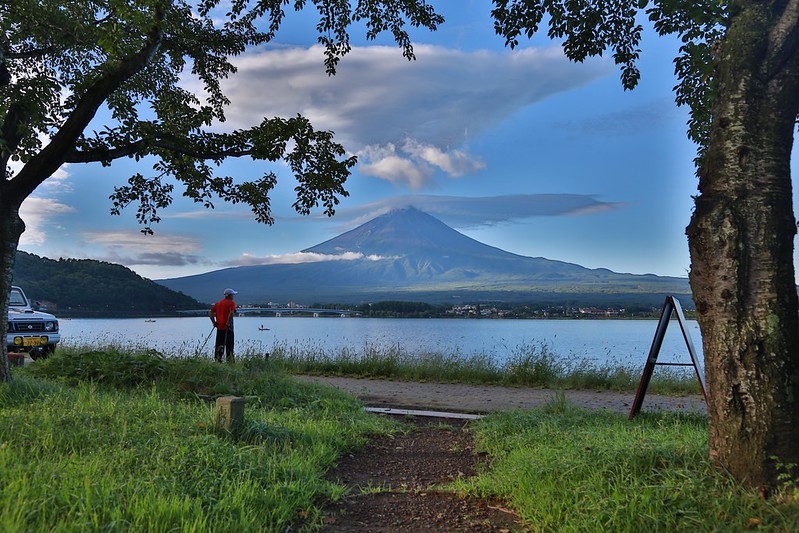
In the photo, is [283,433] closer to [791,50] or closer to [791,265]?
[791,265]

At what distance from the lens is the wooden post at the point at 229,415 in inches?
189

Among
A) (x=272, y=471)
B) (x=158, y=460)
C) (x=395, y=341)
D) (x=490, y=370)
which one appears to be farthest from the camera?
(x=395, y=341)

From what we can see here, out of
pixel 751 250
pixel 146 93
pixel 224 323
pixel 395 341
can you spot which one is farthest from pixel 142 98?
pixel 395 341

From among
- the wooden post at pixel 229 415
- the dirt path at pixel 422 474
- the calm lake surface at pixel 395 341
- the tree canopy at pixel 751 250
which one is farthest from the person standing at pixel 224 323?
the tree canopy at pixel 751 250

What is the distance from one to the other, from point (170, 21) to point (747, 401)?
9.64 metres

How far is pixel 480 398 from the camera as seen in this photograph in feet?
31.9

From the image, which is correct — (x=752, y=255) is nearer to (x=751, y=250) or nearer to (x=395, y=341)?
(x=751, y=250)

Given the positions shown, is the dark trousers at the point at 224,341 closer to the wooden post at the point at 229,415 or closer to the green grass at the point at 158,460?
the green grass at the point at 158,460

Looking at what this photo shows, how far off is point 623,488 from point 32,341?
1506 centimetres

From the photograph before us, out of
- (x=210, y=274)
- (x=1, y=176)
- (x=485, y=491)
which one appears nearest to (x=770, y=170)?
(x=485, y=491)

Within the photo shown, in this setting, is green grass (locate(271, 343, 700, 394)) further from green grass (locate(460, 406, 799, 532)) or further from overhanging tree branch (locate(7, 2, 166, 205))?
green grass (locate(460, 406, 799, 532))

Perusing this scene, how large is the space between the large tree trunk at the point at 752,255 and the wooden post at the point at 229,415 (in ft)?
11.9

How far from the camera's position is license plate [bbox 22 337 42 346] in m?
13.8

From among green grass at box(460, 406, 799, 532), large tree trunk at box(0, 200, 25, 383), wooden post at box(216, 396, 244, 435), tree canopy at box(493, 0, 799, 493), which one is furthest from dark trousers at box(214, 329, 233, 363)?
tree canopy at box(493, 0, 799, 493)
